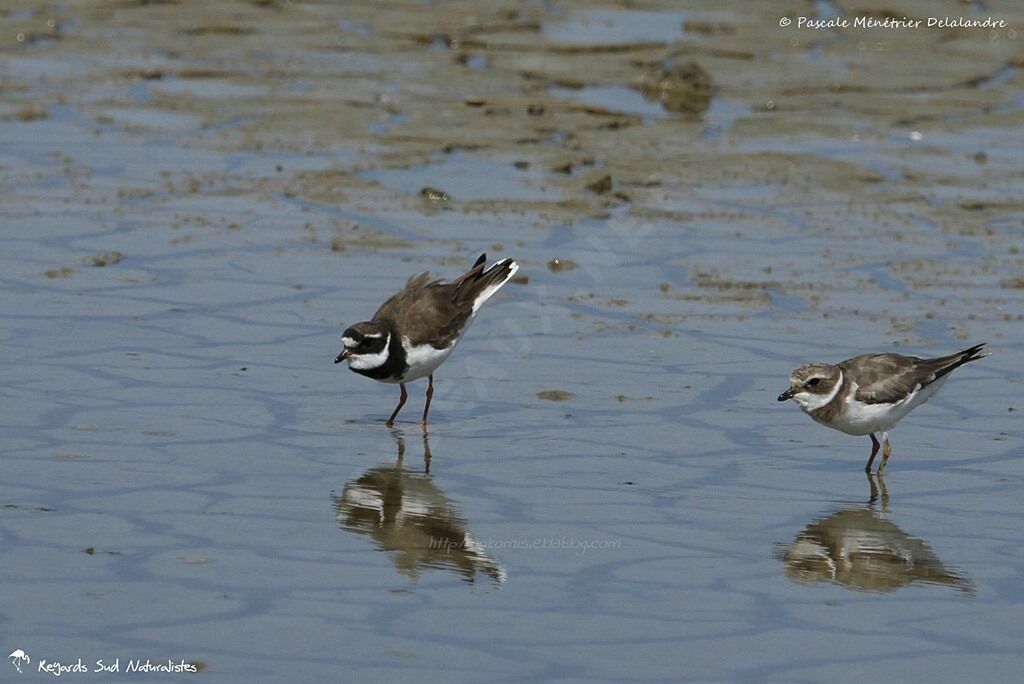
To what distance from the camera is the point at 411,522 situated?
8.69 meters

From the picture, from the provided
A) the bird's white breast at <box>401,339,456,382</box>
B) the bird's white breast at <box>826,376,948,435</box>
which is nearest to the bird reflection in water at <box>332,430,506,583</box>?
the bird's white breast at <box>401,339,456,382</box>

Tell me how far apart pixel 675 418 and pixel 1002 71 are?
13106 millimetres

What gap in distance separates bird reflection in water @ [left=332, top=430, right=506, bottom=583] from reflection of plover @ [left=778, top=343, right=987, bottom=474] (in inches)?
85.9

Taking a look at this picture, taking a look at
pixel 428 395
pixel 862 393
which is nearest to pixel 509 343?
pixel 428 395

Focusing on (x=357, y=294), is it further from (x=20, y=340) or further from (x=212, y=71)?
(x=212, y=71)

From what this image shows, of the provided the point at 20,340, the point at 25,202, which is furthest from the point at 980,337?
the point at 25,202

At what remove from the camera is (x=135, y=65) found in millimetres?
20750

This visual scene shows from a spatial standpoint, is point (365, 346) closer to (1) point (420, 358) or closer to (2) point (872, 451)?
(1) point (420, 358)

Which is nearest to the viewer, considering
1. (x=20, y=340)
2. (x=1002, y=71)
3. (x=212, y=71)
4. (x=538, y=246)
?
(x=20, y=340)

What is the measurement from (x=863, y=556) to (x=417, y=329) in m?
3.46

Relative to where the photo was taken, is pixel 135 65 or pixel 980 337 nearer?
pixel 980 337

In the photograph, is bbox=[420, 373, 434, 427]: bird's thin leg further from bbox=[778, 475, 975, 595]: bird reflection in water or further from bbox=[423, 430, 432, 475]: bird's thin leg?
bbox=[778, 475, 975, 595]: bird reflection in water

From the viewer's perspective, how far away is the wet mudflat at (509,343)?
7453mm

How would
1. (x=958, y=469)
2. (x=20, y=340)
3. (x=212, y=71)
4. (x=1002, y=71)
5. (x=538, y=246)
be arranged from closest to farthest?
1. (x=958, y=469)
2. (x=20, y=340)
3. (x=538, y=246)
4. (x=212, y=71)
5. (x=1002, y=71)
